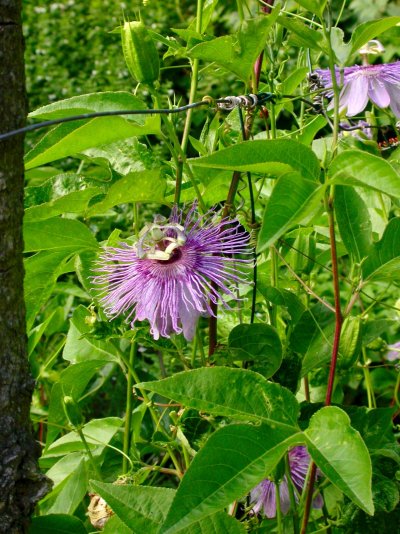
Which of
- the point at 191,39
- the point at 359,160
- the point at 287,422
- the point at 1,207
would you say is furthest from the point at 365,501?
the point at 191,39

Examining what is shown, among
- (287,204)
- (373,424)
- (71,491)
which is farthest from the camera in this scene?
(71,491)

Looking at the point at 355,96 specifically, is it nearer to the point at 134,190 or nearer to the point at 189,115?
the point at 189,115

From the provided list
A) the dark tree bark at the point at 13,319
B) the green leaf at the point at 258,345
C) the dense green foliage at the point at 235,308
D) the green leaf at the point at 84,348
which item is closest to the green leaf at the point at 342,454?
the dense green foliage at the point at 235,308

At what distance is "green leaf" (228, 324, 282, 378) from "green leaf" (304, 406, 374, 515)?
12 centimetres

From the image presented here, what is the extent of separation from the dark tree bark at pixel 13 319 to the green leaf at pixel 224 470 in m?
0.16

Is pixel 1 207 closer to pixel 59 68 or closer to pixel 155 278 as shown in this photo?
pixel 155 278

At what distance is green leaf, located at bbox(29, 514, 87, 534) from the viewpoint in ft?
2.51

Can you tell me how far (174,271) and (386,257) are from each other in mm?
177

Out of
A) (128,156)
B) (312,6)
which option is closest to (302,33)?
(312,6)

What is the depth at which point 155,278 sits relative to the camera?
2.45 ft

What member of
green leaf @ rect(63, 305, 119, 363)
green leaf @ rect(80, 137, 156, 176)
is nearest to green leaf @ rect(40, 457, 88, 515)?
green leaf @ rect(63, 305, 119, 363)

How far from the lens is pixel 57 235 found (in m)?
0.77

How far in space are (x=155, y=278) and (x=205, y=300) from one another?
0.05 meters

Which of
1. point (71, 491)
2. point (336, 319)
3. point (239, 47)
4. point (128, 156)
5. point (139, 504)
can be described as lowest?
point (71, 491)
